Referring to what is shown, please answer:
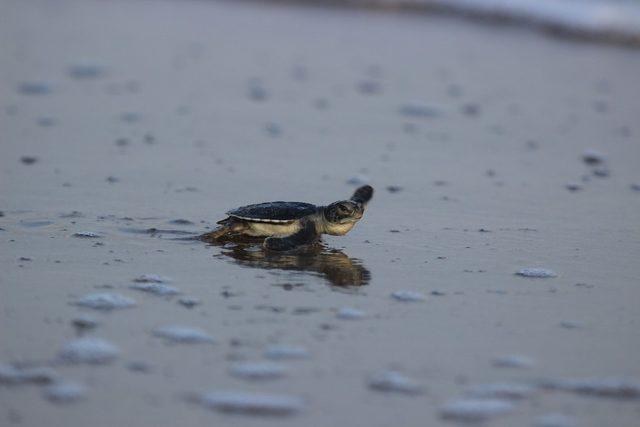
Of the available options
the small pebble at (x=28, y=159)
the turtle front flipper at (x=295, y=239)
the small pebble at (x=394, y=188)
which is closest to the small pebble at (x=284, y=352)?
the turtle front flipper at (x=295, y=239)

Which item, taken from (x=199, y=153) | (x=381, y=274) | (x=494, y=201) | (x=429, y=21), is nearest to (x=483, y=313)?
(x=381, y=274)

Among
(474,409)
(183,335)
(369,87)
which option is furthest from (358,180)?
(474,409)

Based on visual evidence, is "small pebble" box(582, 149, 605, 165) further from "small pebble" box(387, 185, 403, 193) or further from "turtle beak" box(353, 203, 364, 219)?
"turtle beak" box(353, 203, 364, 219)

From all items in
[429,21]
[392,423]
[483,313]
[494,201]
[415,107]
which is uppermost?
[429,21]

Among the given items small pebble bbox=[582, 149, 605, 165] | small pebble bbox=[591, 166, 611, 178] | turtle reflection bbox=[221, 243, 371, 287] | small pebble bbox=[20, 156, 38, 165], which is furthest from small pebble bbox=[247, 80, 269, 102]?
turtle reflection bbox=[221, 243, 371, 287]

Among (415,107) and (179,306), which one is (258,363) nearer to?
(179,306)

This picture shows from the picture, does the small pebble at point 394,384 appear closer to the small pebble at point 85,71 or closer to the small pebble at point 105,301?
the small pebble at point 105,301

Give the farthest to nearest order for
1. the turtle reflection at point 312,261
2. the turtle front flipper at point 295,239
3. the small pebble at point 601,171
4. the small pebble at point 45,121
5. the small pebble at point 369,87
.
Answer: the small pebble at point 369,87, the small pebble at point 45,121, the small pebble at point 601,171, the turtle front flipper at point 295,239, the turtle reflection at point 312,261

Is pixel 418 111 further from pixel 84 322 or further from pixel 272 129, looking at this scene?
pixel 84 322
